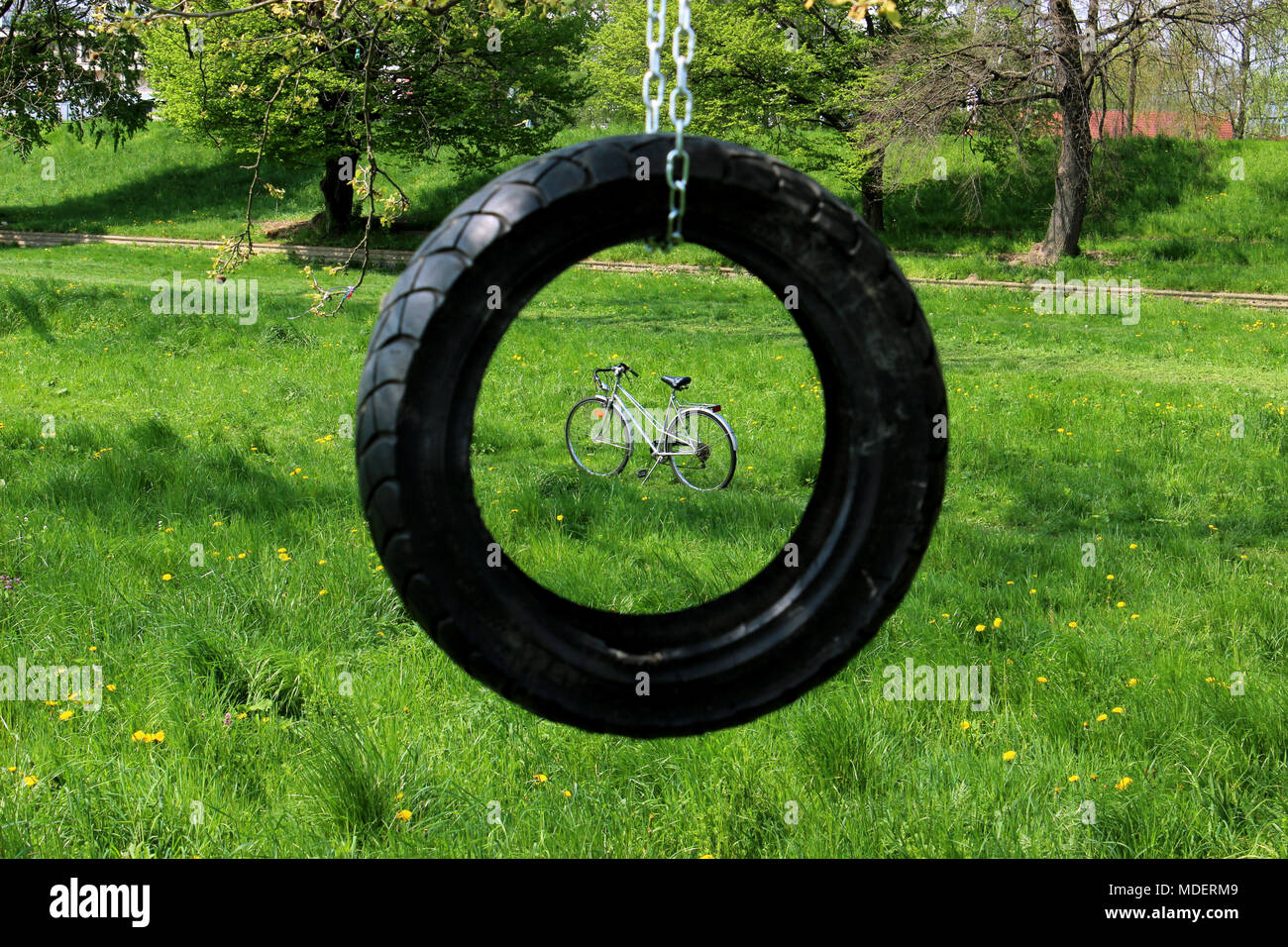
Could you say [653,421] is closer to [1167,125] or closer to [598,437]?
[598,437]

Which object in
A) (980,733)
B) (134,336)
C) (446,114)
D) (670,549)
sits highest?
(446,114)

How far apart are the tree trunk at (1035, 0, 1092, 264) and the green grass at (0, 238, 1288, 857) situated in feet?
32.1

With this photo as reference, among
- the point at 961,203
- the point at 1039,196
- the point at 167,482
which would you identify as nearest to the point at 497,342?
the point at 167,482

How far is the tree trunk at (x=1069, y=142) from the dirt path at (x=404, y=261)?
2.07 metres

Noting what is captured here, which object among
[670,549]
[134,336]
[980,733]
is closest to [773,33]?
[134,336]

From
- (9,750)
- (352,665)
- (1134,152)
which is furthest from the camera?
(1134,152)

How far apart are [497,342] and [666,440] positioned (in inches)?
233

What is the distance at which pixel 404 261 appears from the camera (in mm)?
20484

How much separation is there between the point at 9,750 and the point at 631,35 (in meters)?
26.0

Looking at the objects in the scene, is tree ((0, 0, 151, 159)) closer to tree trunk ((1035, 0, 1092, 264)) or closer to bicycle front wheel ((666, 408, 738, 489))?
bicycle front wheel ((666, 408, 738, 489))

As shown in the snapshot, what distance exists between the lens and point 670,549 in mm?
5375

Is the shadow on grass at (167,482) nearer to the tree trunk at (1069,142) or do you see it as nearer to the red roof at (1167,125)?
the tree trunk at (1069,142)

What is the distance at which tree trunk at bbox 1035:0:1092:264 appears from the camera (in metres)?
16.4

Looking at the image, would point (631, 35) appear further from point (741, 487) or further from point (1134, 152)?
point (741, 487)
